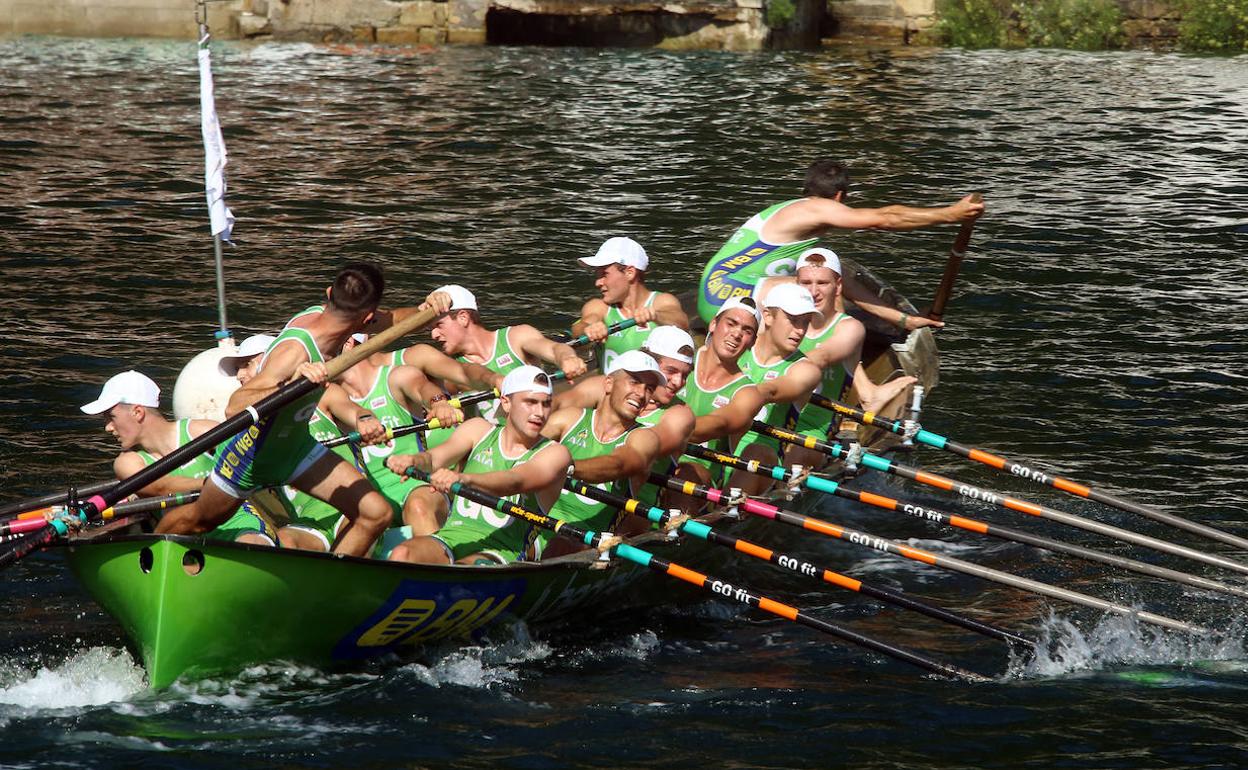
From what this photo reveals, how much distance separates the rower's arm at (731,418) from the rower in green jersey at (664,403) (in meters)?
0.30

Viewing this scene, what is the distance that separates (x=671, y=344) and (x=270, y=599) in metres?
3.23

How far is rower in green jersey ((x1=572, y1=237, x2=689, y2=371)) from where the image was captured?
12.3m

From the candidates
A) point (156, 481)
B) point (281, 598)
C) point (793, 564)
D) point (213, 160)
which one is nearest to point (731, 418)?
point (793, 564)

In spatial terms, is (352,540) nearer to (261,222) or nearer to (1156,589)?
(1156,589)

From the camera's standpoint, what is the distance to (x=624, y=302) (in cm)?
1260

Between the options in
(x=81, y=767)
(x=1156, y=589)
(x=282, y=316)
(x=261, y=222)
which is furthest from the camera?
(x=261, y=222)

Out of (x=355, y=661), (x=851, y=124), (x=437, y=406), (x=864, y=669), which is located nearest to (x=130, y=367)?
(x=437, y=406)

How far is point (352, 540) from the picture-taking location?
928cm

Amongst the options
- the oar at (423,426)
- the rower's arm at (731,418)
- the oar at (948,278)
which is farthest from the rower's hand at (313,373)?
the oar at (948,278)

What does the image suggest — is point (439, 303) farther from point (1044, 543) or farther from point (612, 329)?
point (1044, 543)

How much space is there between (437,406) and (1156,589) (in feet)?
17.0

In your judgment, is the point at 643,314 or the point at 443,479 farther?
the point at 643,314

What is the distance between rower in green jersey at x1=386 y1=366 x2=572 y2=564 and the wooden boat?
0.32m

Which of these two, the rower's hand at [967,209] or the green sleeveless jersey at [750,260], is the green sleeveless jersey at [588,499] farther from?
the rower's hand at [967,209]
